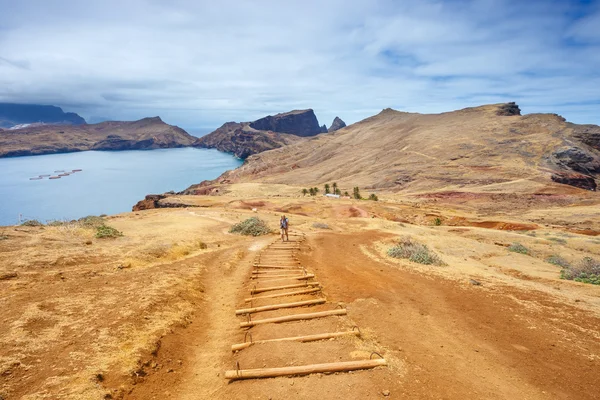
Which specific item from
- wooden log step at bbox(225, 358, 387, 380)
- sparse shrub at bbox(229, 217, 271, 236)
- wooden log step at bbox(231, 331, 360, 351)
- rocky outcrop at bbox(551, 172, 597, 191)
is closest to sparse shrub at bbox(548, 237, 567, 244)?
sparse shrub at bbox(229, 217, 271, 236)

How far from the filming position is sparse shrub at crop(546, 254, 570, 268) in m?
18.6

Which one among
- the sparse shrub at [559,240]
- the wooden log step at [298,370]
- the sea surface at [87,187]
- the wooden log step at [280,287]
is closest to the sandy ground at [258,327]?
the wooden log step at [298,370]

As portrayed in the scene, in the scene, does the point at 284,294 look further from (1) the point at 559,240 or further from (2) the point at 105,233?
(1) the point at 559,240

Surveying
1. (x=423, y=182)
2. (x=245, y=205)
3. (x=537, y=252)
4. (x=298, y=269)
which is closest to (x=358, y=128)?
(x=423, y=182)

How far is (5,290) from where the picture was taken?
31.9 feet

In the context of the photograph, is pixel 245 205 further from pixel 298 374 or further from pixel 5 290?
pixel 298 374

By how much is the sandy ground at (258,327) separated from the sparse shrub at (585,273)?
2.75ft

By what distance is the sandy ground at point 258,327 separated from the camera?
6.29m

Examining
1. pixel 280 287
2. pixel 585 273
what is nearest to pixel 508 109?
pixel 585 273

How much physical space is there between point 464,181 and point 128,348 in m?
69.4

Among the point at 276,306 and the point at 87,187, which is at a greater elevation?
the point at 87,187

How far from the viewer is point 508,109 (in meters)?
105

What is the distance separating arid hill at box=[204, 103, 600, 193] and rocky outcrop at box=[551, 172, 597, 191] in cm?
24

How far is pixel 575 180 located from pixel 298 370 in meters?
75.4
